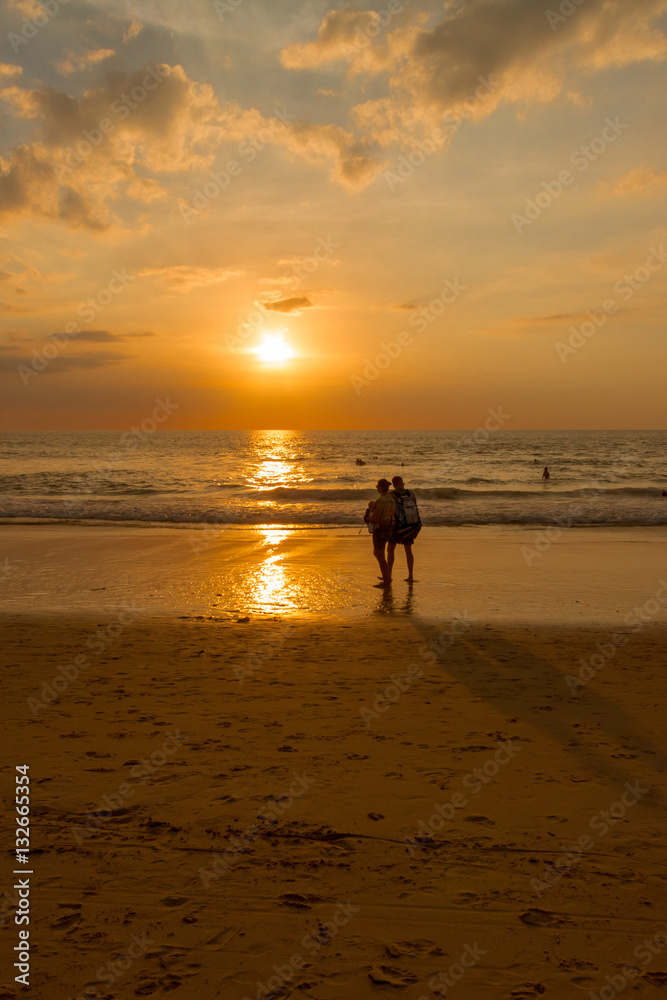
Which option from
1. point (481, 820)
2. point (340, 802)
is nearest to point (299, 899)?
point (340, 802)

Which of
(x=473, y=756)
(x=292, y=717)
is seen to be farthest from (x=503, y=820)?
(x=292, y=717)

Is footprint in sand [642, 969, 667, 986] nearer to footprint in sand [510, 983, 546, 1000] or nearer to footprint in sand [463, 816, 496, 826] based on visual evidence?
footprint in sand [510, 983, 546, 1000]

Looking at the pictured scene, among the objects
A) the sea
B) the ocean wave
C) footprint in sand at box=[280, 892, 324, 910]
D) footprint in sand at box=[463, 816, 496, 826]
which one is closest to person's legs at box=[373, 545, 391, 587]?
footprint in sand at box=[463, 816, 496, 826]

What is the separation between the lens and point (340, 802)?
425cm

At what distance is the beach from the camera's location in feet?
9.87

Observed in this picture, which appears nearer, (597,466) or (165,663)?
(165,663)

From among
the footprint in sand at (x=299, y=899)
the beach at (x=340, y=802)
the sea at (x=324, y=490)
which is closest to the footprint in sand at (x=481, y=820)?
the beach at (x=340, y=802)

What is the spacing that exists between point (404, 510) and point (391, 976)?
852 cm

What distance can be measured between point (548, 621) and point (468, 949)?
6.57 metres

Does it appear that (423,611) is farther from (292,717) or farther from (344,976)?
(344,976)

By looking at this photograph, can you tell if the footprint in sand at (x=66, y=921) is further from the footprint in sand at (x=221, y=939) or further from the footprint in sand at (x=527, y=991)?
the footprint in sand at (x=527, y=991)

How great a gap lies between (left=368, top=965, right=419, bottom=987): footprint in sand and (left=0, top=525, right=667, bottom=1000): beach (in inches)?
0.4

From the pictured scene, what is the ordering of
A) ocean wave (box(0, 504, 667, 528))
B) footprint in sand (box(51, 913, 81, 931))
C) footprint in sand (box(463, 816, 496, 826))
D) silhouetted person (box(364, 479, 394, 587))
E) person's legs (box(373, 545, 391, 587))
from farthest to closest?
ocean wave (box(0, 504, 667, 528))
person's legs (box(373, 545, 391, 587))
silhouetted person (box(364, 479, 394, 587))
footprint in sand (box(463, 816, 496, 826))
footprint in sand (box(51, 913, 81, 931))

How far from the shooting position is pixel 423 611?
9773 mm
